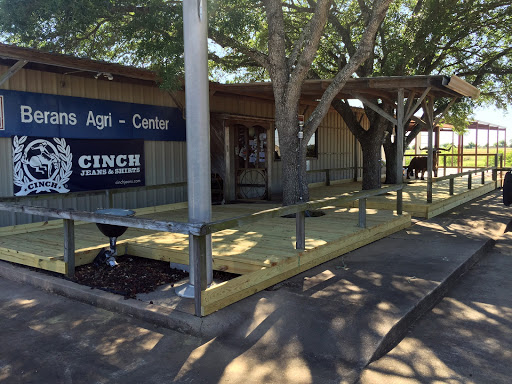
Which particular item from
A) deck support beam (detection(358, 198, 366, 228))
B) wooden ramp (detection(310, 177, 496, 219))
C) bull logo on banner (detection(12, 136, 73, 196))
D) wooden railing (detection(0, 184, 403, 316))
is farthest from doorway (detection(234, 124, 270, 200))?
wooden railing (detection(0, 184, 403, 316))

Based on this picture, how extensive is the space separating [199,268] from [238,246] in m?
2.15

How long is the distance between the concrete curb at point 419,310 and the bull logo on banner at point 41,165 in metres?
6.74

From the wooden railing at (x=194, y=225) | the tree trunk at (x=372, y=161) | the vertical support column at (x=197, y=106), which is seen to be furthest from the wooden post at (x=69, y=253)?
the tree trunk at (x=372, y=161)

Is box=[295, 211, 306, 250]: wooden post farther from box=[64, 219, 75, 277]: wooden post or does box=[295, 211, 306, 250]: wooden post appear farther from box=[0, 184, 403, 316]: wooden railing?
box=[64, 219, 75, 277]: wooden post

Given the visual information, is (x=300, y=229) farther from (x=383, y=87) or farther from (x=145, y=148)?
(x=145, y=148)

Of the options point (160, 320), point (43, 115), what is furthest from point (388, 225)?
point (43, 115)

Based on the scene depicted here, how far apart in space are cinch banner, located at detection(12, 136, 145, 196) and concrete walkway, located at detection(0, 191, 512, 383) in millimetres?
2500

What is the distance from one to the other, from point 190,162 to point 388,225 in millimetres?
5029

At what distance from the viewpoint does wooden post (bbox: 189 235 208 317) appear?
4.09 metres

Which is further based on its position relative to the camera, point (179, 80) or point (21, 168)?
point (179, 80)

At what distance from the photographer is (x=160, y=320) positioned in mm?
4254

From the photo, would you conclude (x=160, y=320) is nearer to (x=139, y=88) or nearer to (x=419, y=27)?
(x=139, y=88)

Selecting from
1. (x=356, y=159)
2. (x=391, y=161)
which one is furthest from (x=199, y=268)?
(x=356, y=159)

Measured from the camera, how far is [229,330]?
13.5 ft
